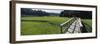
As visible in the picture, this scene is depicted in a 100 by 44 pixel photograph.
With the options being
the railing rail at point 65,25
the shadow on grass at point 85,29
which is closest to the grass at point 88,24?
the shadow on grass at point 85,29

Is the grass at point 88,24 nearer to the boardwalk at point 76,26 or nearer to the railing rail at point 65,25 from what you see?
the boardwalk at point 76,26

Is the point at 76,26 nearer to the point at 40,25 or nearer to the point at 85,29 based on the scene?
the point at 85,29

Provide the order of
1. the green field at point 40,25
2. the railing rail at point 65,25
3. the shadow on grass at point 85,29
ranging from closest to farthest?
the green field at point 40,25 < the railing rail at point 65,25 < the shadow on grass at point 85,29

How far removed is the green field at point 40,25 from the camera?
67.9 inches

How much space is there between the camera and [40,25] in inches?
70.6

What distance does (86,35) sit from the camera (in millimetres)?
2051

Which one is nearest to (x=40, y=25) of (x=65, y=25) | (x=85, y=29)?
(x=65, y=25)

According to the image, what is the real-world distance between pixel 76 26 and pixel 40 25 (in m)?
0.48

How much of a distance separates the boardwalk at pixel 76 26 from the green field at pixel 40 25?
0.40ft

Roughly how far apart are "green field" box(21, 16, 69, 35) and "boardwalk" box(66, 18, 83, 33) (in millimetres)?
121

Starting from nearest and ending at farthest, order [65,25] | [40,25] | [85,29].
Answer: [40,25] → [65,25] → [85,29]

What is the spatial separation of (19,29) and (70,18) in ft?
2.12
